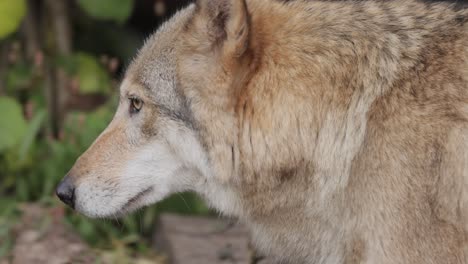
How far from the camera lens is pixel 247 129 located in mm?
3969

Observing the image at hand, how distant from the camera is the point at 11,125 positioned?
252 inches

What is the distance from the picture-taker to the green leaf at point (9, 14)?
20.7ft

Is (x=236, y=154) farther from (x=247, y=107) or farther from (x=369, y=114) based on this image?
(x=369, y=114)

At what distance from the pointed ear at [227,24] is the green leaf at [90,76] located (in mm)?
3264

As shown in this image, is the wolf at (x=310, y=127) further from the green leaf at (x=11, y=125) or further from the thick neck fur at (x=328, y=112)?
the green leaf at (x=11, y=125)

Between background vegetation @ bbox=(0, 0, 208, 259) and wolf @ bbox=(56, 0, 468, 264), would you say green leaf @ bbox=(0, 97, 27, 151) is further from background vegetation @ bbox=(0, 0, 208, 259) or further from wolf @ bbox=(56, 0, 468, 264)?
wolf @ bbox=(56, 0, 468, 264)

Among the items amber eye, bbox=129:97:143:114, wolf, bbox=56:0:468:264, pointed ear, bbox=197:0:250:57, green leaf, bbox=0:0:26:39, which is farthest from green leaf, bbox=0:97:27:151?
pointed ear, bbox=197:0:250:57

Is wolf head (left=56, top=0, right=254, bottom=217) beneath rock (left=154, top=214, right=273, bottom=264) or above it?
above

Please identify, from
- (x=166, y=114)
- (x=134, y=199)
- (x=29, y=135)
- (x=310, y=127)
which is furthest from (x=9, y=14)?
(x=310, y=127)

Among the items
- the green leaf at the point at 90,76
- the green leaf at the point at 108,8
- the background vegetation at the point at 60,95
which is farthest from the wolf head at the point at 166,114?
the green leaf at the point at 90,76

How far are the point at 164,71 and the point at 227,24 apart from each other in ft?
1.47

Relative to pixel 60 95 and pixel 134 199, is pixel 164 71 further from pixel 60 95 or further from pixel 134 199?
pixel 60 95

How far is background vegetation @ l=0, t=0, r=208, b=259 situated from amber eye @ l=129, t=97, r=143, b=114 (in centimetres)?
184

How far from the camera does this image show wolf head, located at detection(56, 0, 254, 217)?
3.92 m
